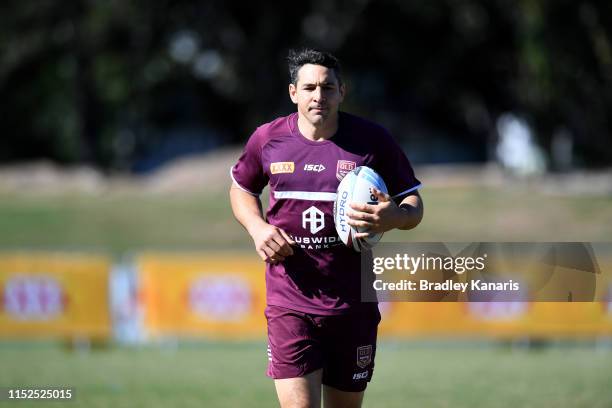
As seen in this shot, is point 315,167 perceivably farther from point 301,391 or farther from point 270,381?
point 270,381

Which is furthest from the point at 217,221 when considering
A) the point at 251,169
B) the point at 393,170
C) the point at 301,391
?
the point at 301,391

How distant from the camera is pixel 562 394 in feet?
34.0

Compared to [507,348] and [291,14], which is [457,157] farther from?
[507,348]

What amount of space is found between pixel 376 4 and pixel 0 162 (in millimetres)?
21423

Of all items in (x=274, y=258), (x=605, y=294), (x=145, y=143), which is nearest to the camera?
(x=274, y=258)

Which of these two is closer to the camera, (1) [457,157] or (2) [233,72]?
(2) [233,72]

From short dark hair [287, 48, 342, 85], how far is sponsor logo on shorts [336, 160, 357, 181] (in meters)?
0.45

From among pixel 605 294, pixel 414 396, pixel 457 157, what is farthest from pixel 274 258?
pixel 457 157

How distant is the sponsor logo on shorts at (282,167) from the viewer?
18.4 ft

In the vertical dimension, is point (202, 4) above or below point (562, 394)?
above

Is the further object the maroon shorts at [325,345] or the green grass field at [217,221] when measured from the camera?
the green grass field at [217,221]

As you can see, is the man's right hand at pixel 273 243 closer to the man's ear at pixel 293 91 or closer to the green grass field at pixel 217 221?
the man's ear at pixel 293 91

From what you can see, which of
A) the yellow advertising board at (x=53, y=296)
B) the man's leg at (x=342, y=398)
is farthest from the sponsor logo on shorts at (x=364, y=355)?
the yellow advertising board at (x=53, y=296)

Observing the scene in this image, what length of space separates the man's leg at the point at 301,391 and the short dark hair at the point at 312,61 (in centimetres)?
164
